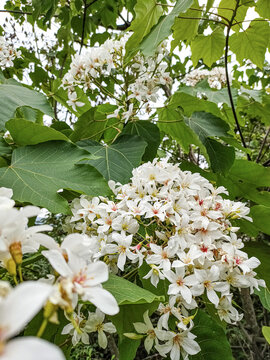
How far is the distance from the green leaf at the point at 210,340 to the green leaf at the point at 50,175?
332mm

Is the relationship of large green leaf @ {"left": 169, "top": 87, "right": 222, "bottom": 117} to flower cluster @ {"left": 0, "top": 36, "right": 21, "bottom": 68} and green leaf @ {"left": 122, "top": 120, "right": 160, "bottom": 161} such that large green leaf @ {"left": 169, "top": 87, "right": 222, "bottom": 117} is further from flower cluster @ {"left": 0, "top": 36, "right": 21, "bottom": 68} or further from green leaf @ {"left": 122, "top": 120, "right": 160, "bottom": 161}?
flower cluster @ {"left": 0, "top": 36, "right": 21, "bottom": 68}

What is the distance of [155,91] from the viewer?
102 cm

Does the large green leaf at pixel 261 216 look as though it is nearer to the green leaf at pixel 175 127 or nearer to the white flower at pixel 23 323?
the green leaf at pixel 175 127

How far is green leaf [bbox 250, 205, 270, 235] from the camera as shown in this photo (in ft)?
2.86

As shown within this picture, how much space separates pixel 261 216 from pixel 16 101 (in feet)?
2.26

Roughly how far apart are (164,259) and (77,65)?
0.76 meters

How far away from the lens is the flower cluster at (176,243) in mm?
548

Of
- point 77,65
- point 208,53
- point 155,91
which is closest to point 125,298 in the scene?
point 155,91

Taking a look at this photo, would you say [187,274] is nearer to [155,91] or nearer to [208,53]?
[155,91]

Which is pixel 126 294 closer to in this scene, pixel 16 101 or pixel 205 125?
pixel 16 101

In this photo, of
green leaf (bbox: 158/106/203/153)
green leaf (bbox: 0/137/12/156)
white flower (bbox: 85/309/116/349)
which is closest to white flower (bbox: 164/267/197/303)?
white flower (bbox: 85/309/116/349)

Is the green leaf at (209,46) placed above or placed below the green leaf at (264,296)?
above

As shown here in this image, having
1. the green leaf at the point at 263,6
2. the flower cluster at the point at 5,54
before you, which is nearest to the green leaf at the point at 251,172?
the green leaf at the point at 263,6

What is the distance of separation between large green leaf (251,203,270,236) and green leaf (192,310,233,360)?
0.32m
